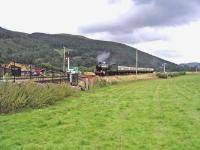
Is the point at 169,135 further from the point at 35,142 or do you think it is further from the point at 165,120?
the point at 35,142

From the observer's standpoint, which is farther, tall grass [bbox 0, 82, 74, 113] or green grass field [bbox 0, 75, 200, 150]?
tall grass [bbox 0, 82, 74, 113]

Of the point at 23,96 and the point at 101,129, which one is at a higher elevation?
the point at 23,96

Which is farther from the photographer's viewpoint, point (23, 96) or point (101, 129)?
point (23, 96)

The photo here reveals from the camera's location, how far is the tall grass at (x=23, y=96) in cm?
1850

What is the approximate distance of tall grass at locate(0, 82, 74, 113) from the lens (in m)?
18.5

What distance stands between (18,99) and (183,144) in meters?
9.40

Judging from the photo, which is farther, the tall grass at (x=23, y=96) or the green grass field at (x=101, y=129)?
the tall grass at (x=23, y=96)

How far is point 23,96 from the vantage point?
1970cm

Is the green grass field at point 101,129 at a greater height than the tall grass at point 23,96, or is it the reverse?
the tall grass at point 23,96

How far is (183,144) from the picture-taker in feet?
38.8

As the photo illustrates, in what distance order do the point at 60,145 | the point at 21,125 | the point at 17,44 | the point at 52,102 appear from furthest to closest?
the point at 17,44, the point at 52,102, the point at 21,125, the point at 60,145

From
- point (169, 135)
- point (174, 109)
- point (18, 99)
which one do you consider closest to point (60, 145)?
point (169, 135)

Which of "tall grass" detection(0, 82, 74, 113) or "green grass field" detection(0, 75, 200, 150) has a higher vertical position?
"tall grass" detection(0, 82, 74, 113)

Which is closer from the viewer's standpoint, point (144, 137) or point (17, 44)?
point (144, 137)
